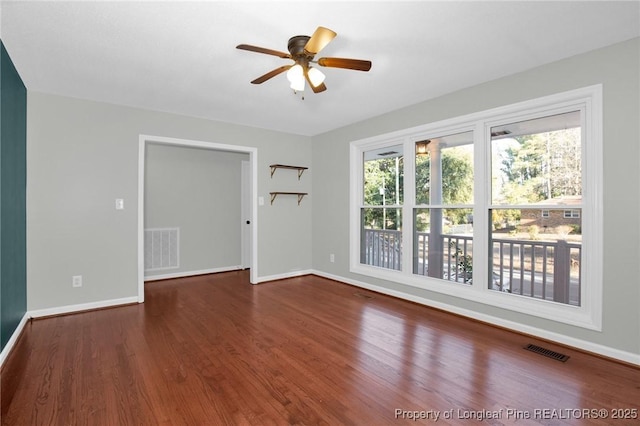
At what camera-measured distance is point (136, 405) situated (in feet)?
6.21

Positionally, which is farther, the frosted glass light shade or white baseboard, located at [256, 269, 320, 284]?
white baseboard, located at [256, 269, 320, 284]

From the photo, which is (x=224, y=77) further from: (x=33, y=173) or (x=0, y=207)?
(x=33, y=173)

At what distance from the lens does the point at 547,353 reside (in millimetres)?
2559

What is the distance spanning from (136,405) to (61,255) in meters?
2.51

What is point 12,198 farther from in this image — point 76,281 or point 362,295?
point 362,295

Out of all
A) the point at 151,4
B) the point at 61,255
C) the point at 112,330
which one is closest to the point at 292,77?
the point at 151,4

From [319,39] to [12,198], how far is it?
9.89 ft

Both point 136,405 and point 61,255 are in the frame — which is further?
point 61,255

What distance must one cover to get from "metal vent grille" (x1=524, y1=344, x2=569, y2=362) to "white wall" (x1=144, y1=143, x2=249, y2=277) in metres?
4.79

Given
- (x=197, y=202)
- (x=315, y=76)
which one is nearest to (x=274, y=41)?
(x=315, y=76)

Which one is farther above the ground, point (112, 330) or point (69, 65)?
point (69, 65)

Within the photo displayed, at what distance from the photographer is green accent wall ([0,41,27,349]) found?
246 centimetres

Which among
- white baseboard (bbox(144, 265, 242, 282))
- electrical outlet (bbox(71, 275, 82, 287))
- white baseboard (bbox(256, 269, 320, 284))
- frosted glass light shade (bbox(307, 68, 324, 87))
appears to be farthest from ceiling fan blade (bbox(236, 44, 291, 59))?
white baseboard (bbox(144, 265, 242, 282))

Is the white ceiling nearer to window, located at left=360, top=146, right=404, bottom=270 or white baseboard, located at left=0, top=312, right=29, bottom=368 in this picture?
window, located at left=360, top=146, right=404, bottom=270
